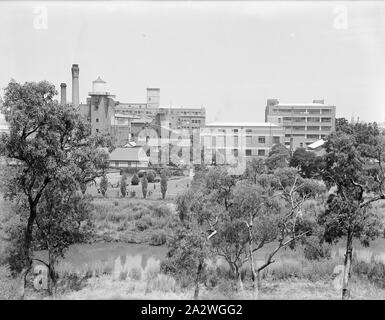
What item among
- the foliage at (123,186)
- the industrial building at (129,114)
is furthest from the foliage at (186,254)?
the foliage at (123,186)

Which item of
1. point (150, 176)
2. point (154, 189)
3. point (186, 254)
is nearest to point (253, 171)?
point (186, 254)

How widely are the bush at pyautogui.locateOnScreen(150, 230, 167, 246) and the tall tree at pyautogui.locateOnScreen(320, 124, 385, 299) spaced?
3.46 m

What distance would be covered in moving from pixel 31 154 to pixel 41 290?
5.53 feet

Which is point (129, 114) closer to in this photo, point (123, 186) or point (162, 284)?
point (123, 186)

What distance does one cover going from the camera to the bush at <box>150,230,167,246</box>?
820 centimetres

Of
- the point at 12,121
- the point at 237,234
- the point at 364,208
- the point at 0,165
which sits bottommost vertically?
the point at 237,234

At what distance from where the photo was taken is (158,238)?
8.23m

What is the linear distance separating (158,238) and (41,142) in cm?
402

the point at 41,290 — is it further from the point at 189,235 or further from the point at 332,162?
the point at 332,162

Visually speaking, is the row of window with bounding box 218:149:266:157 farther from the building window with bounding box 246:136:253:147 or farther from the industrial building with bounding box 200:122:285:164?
the building window with bounding box 246:136:253:147

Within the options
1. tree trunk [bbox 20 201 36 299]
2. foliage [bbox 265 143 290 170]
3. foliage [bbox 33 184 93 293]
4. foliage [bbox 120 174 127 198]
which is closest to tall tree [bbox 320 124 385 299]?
foliage [bbox 33 184 93 293]

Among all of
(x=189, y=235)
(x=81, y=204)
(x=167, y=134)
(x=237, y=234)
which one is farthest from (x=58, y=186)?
(x=167, y=134)

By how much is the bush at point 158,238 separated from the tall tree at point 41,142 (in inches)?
130
